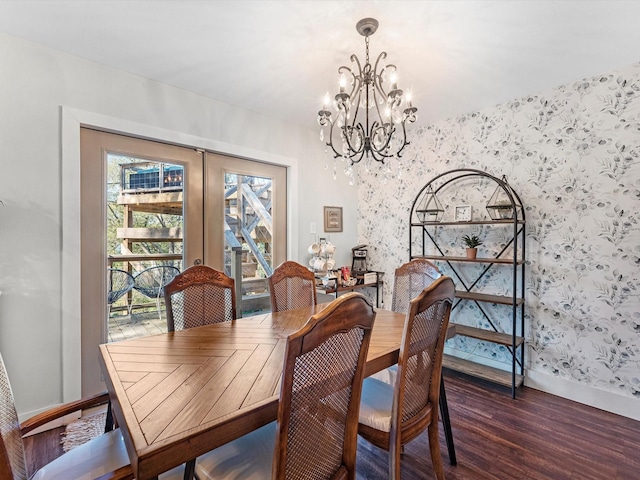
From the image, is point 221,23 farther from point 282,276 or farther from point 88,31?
point 282,276

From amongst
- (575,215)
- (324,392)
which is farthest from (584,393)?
(324,392)

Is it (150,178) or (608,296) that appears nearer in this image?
(608,296)

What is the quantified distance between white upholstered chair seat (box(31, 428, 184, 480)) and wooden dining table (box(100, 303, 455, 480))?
0.64 feet

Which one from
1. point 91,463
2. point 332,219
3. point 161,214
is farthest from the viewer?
point 332,219

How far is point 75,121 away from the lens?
221cm

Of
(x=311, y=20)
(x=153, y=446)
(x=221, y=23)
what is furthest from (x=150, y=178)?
(x=153, y=446)

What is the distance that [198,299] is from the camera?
2035 mm

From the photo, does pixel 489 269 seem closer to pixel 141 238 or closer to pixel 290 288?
pixel 290 288

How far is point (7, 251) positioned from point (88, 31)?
1435mm

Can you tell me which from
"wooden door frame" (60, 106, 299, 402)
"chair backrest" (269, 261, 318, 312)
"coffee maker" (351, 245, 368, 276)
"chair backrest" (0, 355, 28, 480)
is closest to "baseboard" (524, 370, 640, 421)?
"coffee maker" (351, 245, 368, 276)

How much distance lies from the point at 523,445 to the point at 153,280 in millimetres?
2871

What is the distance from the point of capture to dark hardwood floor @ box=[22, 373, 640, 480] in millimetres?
1801

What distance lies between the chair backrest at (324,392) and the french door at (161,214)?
2102 mm

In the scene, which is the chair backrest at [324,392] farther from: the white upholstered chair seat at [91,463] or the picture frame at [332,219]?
the picture frame at [332,219]
